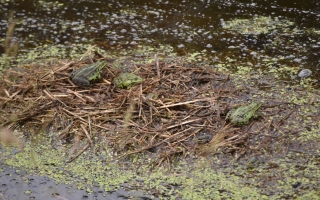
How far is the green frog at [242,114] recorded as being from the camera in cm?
284

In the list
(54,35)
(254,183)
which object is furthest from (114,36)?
(254,183)

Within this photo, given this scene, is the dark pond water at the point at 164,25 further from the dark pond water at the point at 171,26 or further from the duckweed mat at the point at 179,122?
the duckweed mat at the point at 179,122

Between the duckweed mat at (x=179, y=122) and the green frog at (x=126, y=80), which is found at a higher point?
the green frog at (x=126, y=80)


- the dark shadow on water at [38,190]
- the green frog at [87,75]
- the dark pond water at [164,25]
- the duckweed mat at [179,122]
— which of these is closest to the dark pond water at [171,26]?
the dark pond water at [164,25]

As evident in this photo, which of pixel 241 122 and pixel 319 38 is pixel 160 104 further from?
pixel 319 38

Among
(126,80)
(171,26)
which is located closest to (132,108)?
(126,80)

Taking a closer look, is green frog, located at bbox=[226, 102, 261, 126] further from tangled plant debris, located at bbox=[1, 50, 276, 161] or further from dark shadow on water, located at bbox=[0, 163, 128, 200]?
dark shadow on water, located at bbox=[0, 163, 128, 200]

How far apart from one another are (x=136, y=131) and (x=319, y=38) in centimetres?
210

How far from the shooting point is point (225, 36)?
13.3 ft

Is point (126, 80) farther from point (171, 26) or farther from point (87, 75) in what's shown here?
point (171, 26)

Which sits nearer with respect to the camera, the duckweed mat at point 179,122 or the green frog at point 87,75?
the duckweed mat at point 179,122

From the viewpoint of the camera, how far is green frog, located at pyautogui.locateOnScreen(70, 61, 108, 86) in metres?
3.17


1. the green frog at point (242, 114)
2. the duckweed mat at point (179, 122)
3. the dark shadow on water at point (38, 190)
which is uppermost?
the green frog at point (242, 114)

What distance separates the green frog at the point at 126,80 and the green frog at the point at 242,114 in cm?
75
